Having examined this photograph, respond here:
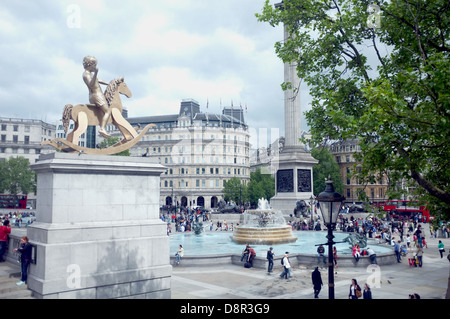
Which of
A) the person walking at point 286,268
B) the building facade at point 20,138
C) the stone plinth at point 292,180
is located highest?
the building facade at point 20,138

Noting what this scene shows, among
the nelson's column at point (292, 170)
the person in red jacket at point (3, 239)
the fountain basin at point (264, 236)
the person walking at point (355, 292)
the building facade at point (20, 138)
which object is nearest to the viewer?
the person walking at point (355, 292)

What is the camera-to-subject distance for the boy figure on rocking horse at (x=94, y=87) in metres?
11.8

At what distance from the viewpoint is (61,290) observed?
970 cm

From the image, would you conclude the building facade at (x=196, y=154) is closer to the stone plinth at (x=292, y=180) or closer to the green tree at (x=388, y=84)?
the stone plinth at (x=292, y=180)

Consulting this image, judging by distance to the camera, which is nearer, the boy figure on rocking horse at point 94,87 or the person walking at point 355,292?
the boy figure on rocking horse at point 94,87

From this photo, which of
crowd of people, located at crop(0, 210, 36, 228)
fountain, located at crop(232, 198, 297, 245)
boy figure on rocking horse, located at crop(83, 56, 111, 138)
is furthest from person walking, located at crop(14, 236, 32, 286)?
crowd of people, located at crop(0, 210, 36, 228)

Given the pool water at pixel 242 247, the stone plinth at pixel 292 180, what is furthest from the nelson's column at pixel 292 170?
the pool water at pixel 242 247

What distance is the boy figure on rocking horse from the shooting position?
38.8 feet

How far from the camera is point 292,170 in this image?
4472 cm

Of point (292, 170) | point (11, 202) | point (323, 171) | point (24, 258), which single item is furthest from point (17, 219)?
point (323, 171)

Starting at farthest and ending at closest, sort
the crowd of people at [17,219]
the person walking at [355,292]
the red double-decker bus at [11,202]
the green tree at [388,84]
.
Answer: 1. the red double-decker bus at [11,202]
2. the crowd of people at [17,219]
3. the person walking at [355,292]
4. the green tree at [388,84]

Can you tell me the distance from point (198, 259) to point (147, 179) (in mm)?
9830

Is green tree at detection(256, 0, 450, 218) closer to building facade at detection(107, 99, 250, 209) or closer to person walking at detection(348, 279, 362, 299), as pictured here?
person walking at detection(348, 279, 362, 299)

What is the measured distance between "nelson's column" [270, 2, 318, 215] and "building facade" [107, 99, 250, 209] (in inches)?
1888
